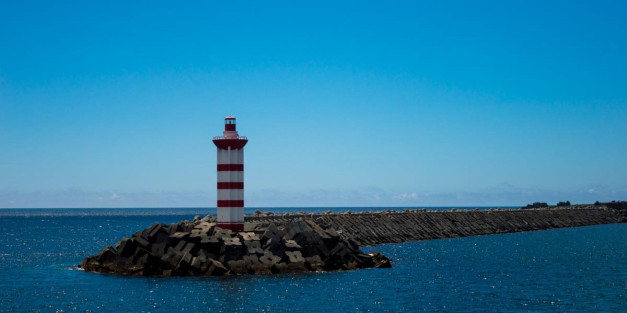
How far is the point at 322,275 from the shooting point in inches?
1229

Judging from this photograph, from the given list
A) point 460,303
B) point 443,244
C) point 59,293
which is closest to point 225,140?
point 59,293

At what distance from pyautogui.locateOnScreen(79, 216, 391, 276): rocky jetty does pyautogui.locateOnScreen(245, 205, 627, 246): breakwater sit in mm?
2857

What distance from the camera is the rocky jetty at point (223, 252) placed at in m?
30.9

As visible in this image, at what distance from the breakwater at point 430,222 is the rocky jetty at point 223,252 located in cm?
286

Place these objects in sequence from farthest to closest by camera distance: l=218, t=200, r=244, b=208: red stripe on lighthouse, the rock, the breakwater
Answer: the breakwater → l=218, t=200, r=244, b=208: red stripe on lighthouse → the rock

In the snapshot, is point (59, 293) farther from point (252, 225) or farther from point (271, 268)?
point (252, 225)

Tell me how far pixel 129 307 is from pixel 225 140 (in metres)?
10.0

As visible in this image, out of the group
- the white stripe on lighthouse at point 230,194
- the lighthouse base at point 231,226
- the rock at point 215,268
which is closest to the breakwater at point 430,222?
the lighthouse base at point 231,226

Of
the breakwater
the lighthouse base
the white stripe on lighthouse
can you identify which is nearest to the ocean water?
the lighthouse base

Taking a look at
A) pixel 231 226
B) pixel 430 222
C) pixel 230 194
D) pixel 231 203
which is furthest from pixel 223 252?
pixel 430 222

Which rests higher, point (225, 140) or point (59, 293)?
point (225, 140)

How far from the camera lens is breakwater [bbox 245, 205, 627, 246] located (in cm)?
4619

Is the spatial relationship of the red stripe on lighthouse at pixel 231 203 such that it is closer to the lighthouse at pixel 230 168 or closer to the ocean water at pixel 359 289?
the lighthouse at pixel 230 168

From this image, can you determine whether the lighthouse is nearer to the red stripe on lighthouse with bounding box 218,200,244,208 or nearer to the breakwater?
the red stripe on lighthouse with bounding box 218,200,244,208
